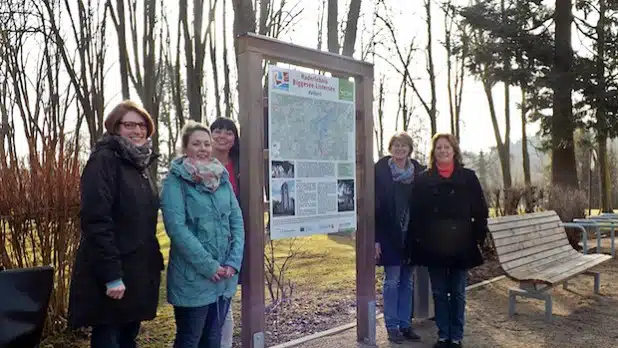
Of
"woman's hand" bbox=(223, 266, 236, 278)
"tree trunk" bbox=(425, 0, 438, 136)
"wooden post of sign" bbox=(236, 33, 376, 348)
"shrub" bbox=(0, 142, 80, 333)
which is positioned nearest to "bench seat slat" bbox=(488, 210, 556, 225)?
"wooden post of sign" bbox=(236, 33, 376, 348)

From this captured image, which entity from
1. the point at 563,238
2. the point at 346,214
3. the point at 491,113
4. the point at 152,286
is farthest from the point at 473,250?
the point at 491,113

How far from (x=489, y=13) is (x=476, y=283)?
9512 millimetres

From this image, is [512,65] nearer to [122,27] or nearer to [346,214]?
[122,27]

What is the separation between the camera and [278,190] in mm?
3752

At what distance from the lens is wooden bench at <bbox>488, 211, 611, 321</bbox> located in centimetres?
527

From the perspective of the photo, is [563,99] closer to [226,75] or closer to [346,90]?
[226,75]

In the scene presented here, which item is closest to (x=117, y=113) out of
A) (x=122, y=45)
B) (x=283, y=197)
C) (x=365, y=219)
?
(x=283, y=197)

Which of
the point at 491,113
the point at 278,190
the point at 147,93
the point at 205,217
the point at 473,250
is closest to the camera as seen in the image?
the point at 205,217

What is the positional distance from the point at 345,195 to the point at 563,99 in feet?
36.2

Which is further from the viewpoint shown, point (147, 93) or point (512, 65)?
point (512, 65)

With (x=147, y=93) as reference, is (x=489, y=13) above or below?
above

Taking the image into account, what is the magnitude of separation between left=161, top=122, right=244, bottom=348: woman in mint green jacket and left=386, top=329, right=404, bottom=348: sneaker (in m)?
1.94

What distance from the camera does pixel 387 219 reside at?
4.65m

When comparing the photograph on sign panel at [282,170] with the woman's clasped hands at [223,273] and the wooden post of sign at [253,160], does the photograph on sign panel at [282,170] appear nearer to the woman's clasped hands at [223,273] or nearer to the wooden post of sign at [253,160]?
the wooden post of sign at [253,160]
